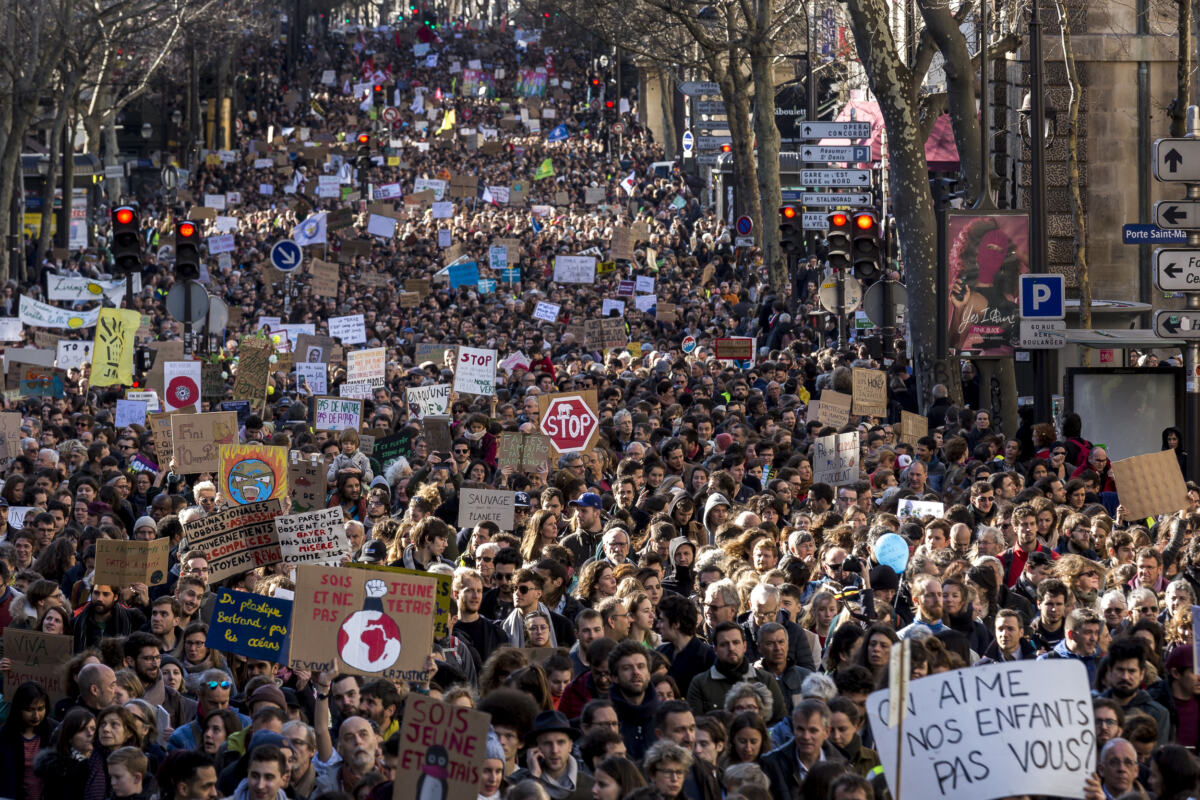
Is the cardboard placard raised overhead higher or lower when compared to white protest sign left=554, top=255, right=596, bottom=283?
lower

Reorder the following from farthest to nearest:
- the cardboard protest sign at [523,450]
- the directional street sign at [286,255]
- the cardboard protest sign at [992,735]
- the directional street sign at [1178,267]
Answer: the directional street sign at [286,255] → the cardboard protest sign at [523,450] → the directional street sign at [1178,267] → the cardboard protest sign at [992,735]

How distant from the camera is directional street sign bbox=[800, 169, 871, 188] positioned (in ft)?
93.9

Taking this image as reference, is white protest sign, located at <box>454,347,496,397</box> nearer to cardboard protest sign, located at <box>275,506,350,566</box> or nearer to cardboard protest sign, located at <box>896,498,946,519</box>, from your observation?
cardboard protest sign, located at <box>896,498,946,519</box>

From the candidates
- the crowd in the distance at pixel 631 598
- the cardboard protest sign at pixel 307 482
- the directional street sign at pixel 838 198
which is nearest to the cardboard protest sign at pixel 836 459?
the crowd in the distance at pixel 631 598

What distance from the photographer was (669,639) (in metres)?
10.0

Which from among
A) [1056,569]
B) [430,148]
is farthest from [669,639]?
[430,148]

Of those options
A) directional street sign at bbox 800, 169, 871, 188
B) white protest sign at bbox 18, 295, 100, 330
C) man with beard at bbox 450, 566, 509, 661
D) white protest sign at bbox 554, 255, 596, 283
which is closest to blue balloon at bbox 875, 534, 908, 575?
man with beard at bbox 450, 566, 509, 661

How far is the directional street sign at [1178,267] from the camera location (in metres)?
15.9

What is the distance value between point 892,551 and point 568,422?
6.36 meters

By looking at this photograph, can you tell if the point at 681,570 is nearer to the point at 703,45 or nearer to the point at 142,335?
the point at 142,335

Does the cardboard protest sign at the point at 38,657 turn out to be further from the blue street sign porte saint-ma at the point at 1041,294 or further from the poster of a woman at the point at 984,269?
the poster of a woman at the point at 984,269

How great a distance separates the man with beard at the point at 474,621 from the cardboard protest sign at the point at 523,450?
20.5 ft

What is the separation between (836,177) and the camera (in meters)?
28.7

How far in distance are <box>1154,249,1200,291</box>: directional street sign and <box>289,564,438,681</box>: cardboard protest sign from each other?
8.10 meters
